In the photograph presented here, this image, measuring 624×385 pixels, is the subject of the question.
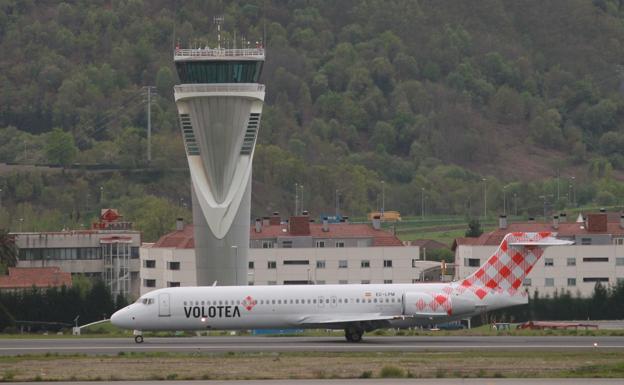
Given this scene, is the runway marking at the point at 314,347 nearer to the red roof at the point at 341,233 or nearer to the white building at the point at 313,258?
the white building at the point at 313,258

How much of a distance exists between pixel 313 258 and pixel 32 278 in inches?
952

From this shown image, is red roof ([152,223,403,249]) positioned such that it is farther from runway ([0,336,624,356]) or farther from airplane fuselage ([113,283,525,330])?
airplane fuselage ([113,283,525,330])

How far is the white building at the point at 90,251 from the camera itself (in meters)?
164

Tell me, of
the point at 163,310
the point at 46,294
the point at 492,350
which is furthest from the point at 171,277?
the point at 492,350

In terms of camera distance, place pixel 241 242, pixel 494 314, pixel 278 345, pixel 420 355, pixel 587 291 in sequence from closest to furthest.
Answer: pixel 420 355, pixel 278 345, pixel 494 314, pixel 241 242, pixel 587 291

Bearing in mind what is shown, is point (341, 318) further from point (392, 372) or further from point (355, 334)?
point (392, 372)

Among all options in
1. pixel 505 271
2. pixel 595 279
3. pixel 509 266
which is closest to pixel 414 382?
pixel 505 271

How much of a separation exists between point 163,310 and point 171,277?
62620mm

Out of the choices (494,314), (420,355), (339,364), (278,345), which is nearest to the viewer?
(339,364)

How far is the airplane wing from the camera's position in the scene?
3295 inches

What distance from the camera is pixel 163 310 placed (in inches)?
3369

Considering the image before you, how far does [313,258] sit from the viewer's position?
148m

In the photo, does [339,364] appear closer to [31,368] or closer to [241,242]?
[31,368]

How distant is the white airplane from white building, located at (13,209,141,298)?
255ft
